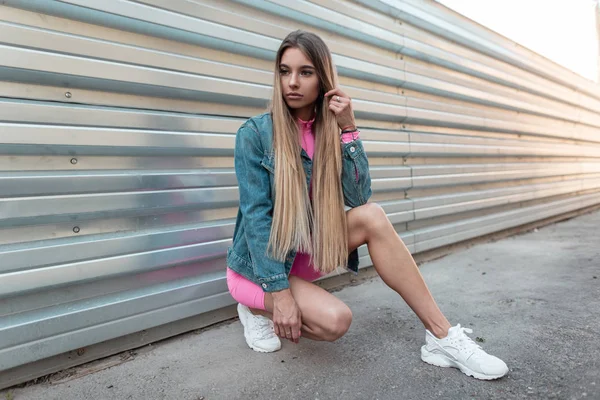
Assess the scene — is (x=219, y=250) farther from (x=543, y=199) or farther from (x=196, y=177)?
(x=543, y=199)

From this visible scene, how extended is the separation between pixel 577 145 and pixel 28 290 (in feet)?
24.6

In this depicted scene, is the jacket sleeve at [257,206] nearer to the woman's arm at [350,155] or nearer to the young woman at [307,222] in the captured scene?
the young woman at [307,222]

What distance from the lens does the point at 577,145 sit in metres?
6.47

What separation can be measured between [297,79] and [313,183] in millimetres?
465

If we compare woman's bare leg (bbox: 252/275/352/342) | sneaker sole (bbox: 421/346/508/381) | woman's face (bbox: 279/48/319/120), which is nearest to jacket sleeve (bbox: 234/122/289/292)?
woman's bare leg (bbox: 252/275/352/342)

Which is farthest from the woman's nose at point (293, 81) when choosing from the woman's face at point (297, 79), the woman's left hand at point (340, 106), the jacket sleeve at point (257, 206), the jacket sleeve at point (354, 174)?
the jacket sleeve at point (354, 174)

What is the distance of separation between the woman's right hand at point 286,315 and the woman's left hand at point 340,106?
80 cm

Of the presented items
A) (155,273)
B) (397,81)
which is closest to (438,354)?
(155,273)

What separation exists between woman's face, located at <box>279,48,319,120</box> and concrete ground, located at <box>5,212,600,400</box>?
117 cm

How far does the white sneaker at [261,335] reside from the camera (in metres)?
1.92

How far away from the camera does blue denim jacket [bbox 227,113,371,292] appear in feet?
5.39

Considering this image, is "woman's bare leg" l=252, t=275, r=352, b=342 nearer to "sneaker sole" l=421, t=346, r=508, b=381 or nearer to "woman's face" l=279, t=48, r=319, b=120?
"sneaker sole" l=421, t=346, r=508, b=381

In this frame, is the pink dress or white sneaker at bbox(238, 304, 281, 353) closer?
the pink dress

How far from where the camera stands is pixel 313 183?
1.85m
